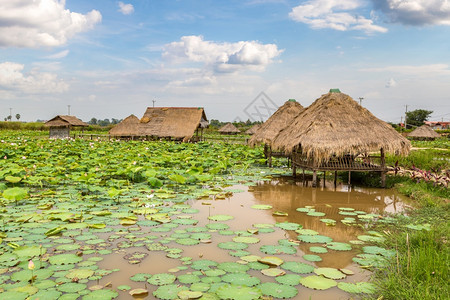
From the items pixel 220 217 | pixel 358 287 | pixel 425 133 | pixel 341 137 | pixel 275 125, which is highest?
pixel 425 133

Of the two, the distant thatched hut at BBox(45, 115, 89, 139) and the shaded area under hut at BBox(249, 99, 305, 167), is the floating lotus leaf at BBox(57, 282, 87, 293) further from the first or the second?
the distant thatched hut at BBox(45, 115, 89, 139)

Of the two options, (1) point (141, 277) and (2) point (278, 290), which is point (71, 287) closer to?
(1) point (141, 277)

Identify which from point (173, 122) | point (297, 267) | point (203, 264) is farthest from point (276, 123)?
point (173, 122)

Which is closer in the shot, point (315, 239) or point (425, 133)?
point (315, 239)

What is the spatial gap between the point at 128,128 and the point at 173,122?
3.27 m

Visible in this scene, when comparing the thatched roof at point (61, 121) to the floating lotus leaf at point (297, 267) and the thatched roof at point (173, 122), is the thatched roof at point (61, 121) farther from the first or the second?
the floating lotus leaf at point (297, 267)

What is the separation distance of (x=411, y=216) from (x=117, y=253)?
479 centimetres

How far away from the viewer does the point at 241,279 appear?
3.46 meters

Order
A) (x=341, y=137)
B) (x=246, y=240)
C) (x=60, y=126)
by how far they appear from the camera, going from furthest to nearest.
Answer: (x=60, y=126)
(x=341, y=137)
(x=246, y=240)

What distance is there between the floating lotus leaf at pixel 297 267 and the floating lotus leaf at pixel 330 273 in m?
0.08

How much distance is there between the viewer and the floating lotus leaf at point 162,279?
3.39m

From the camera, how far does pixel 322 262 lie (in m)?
4.06

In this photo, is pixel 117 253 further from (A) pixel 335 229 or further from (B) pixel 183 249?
(A) pixel 335 229

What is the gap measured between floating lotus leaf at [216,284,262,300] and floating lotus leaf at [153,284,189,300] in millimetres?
358
